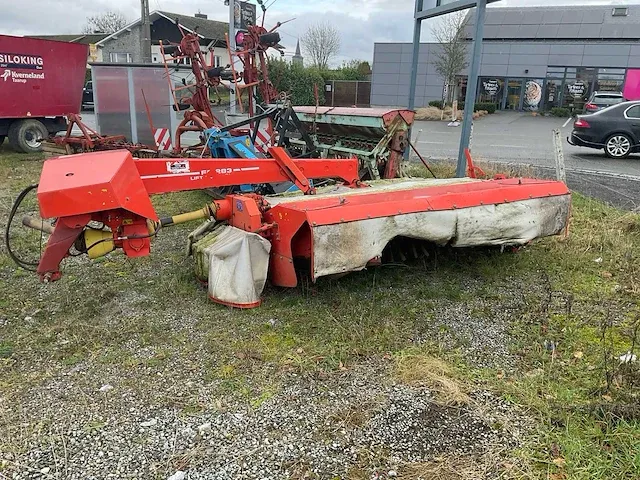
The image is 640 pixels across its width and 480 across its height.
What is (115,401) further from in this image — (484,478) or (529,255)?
(529,255)

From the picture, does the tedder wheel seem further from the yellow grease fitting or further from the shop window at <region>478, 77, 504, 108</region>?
the shop window at <region>478, 77, 504, 108</region>

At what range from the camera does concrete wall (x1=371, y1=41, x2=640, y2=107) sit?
30.8 metres

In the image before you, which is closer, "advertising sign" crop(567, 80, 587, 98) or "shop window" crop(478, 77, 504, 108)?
"advertising sign" crop(567, 80, 587, 98)

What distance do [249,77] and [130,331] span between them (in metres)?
5.99

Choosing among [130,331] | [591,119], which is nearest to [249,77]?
[130,331]

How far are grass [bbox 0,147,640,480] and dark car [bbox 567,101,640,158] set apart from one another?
352 inches

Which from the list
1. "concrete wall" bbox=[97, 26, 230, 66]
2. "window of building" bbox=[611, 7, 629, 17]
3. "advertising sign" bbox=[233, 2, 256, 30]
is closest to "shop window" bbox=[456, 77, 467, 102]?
"window of building" bbox=[611, 7, 629, 17]

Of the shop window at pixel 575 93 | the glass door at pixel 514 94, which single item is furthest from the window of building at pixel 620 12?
the glass door at pixel 514 94

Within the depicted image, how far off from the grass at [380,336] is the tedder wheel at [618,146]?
894 cm

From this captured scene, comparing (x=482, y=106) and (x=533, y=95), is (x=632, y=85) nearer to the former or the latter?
(x=533, y=95)

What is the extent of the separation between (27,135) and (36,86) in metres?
1.15

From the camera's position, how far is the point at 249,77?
8.99 m

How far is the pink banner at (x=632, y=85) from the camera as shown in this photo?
2981 cm

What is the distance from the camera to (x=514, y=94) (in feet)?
107
